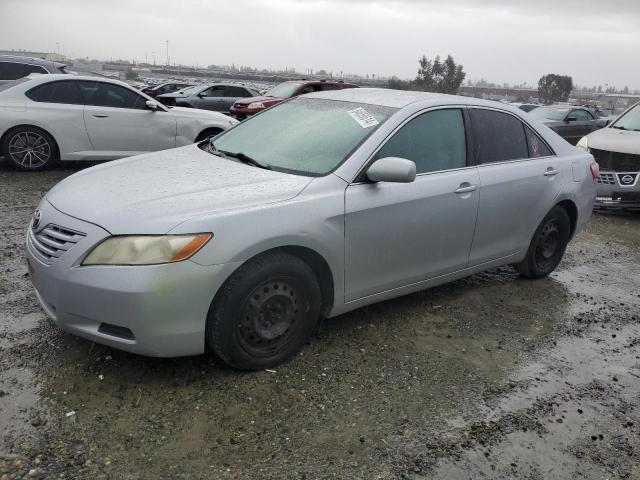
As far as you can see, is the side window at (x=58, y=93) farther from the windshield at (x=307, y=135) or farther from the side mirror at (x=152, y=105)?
the windshield at (x=307, y=135)

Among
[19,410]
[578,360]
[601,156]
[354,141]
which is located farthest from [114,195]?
[601,156]

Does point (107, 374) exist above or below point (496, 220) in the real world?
below

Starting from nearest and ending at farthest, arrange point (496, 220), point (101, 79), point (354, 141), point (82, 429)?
point (82, 429), point (354, 141), point (496, 220), point (101, 79)

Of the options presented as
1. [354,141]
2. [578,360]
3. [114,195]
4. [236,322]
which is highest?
[354,141]

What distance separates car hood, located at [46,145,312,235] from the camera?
2885 millimetres

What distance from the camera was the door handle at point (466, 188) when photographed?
13.0 feet

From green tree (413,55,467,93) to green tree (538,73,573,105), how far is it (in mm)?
10363

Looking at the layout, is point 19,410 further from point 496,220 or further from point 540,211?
point 540,211

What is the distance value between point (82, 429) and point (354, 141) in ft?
7.43

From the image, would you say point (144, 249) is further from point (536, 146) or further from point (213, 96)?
point (213, 96)

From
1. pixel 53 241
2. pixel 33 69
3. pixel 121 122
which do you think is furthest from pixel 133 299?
pixel 33 69

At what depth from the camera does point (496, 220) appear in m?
4.31

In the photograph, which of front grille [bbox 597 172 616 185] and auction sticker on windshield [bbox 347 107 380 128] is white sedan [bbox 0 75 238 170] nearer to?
auction sticker on windshield [bbox 347 107 380 128]

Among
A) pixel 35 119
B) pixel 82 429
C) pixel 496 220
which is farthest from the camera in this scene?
pixel 35 119
